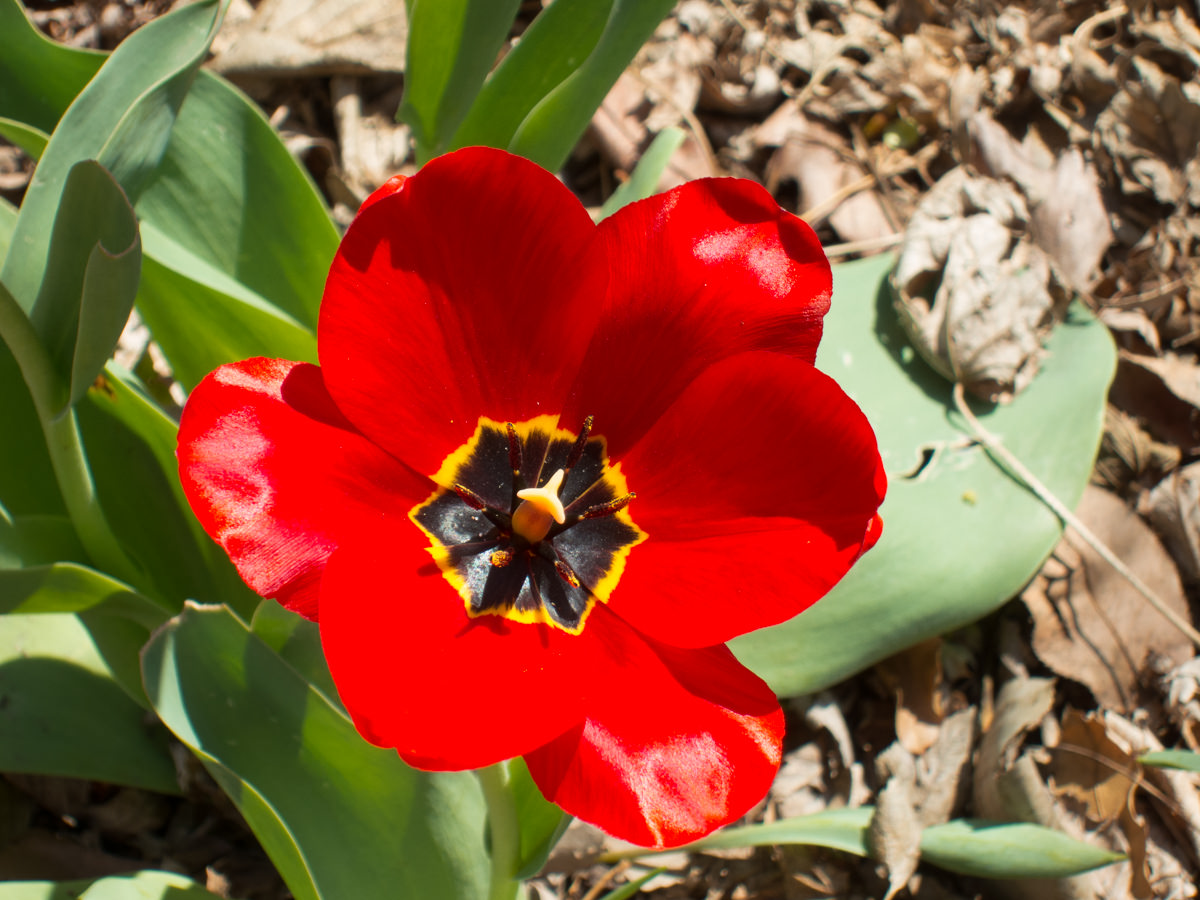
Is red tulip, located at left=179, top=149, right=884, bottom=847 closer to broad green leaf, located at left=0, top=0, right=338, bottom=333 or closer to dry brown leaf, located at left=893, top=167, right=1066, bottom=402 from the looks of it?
broad green leaf, located at left=0, top=0, right=338, bottom=333

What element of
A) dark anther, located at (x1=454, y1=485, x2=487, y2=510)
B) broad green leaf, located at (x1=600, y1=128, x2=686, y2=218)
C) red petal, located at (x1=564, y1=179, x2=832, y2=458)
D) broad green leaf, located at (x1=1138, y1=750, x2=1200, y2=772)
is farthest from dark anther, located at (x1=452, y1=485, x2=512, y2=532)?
broad green leaf, located at (x1=1138, y1=750, x2=1200, y2=772)

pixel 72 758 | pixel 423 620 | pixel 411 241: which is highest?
pixel 411 241

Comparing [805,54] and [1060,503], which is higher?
[805,54]

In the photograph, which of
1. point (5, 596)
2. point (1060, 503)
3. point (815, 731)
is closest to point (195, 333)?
point (5, 596)

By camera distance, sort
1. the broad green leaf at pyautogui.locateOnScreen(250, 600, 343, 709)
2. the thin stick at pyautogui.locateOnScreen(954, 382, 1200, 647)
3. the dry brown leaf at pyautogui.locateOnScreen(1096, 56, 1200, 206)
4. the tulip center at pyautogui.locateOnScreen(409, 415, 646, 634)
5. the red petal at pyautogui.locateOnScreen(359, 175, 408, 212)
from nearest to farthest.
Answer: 1. the red petal at pyautogui.locateOnScreen(359, 175, 408, 212)
2. the tulip center at pyautogui.locateOnScreen(409, 415, 646, 634)
3. the broad green leaf at pyautogui.locateOnScreen(250, 600, 343, 709)
4. the thin stick at pyautogui.locateOnScreen(954, 382, 1200, 647)
5. the dry brown leaf at pyautogui.locateOnScreen(1096, 56, 1200, 206)

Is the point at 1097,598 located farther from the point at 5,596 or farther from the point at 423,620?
the point at 5,596

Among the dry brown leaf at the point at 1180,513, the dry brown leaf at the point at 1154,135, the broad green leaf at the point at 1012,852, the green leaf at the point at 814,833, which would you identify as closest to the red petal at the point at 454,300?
the green leaf at the point at 814,833

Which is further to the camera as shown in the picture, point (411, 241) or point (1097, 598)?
point (1097, 598)

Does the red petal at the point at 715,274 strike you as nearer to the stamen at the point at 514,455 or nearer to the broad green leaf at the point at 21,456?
the stamen at the point at 514,455
